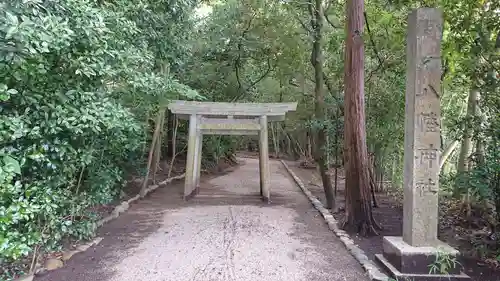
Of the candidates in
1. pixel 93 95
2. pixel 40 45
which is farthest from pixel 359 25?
pixel 40 45

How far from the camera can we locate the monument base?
3.79 m

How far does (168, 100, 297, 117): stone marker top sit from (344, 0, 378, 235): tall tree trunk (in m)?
3.21

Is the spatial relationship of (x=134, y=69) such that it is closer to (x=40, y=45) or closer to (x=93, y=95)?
(x=93, y=95)

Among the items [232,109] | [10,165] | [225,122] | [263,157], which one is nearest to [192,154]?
[225,122]

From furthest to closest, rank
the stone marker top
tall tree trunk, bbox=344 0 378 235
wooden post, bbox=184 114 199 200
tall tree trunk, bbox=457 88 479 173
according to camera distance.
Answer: wooden post, bbox=184 114 199 200 < the stone marker top < tall tree trunk, bbox=344 0 378 235 < tall tree trunk, bbox=457 88 479 173

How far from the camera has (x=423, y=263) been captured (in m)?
3.86

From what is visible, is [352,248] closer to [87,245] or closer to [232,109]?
[87,245]

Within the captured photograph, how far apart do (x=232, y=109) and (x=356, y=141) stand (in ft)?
12.4

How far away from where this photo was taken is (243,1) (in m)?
10.5

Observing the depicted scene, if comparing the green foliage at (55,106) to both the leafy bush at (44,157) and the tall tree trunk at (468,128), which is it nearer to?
the leafy bush at (44,157)

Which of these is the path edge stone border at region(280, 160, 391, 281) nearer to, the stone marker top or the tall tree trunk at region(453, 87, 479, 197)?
the tall tree trunk at region(453, 87, 479, 197)

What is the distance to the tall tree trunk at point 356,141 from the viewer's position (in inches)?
234

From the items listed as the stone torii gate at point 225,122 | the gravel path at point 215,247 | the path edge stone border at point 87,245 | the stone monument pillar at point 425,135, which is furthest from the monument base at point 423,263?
the stone torii gate at point 225,122

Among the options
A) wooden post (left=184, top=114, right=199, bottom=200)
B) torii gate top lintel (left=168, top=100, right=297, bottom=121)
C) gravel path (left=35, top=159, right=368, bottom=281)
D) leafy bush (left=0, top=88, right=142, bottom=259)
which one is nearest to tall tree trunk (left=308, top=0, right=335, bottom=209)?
gravel path (left=35, top=159, right=368, bottom=281)
